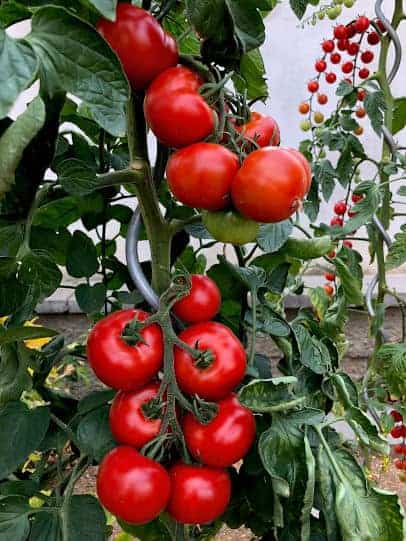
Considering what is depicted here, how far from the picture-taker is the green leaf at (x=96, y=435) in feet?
1.24

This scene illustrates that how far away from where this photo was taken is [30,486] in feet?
1.42

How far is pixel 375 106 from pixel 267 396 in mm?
681

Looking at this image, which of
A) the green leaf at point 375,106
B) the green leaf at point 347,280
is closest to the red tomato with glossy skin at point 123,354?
the green leaf at point 347,280

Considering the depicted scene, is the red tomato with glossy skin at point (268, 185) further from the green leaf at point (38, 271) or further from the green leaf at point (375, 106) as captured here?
the green leaf at point (375, 106)

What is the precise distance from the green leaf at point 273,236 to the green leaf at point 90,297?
0.15 metres

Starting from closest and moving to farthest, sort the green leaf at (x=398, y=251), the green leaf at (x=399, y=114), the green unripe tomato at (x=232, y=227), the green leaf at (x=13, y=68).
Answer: the green leaf at (x=13, y=68) < the green unripe tomato at (x=232, y=227) < the green leaf at (x=398, y=251) < the green leaf at (x=399, y=114)

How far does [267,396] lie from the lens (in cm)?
34

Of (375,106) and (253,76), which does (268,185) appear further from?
(375,106)

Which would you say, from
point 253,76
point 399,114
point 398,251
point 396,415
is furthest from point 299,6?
point 396,415

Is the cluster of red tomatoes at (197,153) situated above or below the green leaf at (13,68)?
below

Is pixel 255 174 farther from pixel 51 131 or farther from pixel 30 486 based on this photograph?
pixel 30 486

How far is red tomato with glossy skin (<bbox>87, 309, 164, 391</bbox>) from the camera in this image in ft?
1.09

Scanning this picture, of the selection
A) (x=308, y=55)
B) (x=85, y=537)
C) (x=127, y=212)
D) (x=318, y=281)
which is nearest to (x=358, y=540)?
(x=85, y=537)

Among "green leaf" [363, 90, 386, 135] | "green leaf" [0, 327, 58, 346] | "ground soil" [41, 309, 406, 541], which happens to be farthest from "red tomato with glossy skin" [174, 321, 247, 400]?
"ground soil" [41, 309, 406, 541]
